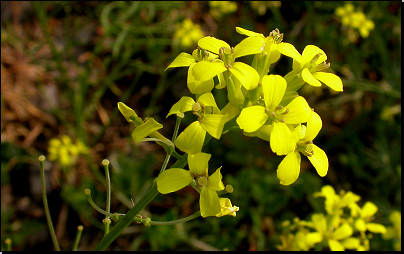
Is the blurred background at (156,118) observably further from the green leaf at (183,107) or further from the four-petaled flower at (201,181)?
the green leaf at (183,107)

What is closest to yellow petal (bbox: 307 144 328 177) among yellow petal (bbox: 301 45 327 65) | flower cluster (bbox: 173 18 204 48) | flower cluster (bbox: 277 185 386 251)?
yellow petal (bbox: 301 45 327 65)

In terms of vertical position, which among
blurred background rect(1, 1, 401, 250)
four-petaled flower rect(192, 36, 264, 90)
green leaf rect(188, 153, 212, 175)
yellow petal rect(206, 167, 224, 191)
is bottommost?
blurred background rect(1, 1, 401, 250)

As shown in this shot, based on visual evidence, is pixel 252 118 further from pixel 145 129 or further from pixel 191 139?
pixel 145 129

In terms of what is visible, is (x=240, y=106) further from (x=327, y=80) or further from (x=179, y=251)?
(x=179, y=251)

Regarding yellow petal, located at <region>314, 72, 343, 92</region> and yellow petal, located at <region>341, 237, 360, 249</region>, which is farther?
yellow petal, located at <region>341, 237, 360, 249</region>

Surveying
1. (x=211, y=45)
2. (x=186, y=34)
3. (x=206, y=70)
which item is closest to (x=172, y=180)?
(x=206, y=70)

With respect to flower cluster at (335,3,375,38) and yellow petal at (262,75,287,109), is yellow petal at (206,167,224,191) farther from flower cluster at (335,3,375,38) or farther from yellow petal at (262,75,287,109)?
flower cluster at (335,3,375,38)
